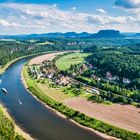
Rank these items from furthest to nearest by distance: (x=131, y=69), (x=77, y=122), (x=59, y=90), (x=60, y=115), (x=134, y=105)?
(x=131, y=69) → (x=59, y=90) → (x=134, y=105) → (x=60, y=115) → (x=77, y=122)

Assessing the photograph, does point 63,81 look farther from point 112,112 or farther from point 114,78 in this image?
point 112,112

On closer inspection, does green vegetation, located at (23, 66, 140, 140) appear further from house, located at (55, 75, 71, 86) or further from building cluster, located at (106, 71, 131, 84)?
building cluster, located at (106, 71, 131, 84)

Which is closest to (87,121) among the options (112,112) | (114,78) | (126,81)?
(112,112)

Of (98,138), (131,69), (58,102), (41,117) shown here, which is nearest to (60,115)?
(41,117)

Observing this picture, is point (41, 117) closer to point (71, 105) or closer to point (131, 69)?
point (71, 105)

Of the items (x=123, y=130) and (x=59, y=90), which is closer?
(x=123, y=130)

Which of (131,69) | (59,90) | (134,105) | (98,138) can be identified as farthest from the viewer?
(131,69)

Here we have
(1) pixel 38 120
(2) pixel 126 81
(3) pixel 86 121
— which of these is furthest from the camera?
(2) pixel 126 81
